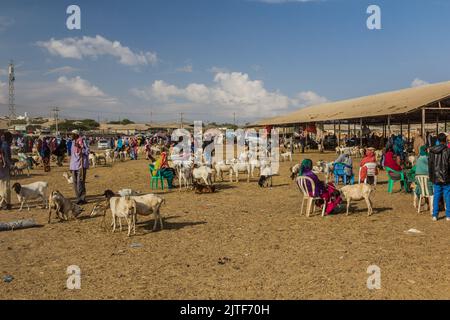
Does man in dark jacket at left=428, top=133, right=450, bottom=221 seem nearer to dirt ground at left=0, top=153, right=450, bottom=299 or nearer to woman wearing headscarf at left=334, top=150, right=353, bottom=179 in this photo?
dirt ground at left=0, top=153, right=450, bottom=299

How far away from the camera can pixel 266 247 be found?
729cm

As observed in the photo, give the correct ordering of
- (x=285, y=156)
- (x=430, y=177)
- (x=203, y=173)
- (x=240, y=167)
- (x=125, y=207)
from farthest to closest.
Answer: (x=285, y=156), (x=240, y=167), (x=203, y=173), (x=430, y=177), (x=125, y=207)

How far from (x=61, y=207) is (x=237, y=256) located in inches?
190

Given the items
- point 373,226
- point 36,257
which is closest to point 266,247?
point 373,226

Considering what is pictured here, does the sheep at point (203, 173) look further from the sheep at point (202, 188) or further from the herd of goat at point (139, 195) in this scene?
the sheep at point (202, 188)

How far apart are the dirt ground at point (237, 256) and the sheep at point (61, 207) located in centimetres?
26

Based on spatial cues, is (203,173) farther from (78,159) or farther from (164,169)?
(78,159)

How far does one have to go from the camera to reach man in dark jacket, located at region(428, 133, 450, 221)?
8609 millimetres

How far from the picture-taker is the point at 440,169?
864 cm

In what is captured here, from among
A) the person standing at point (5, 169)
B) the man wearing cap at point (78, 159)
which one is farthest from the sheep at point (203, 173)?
the person standing at point (5, 169)

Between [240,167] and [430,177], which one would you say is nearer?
[430,177]

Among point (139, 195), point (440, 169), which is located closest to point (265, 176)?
point (139, 195)

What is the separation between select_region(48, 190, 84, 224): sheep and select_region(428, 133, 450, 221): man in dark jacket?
789 cm
